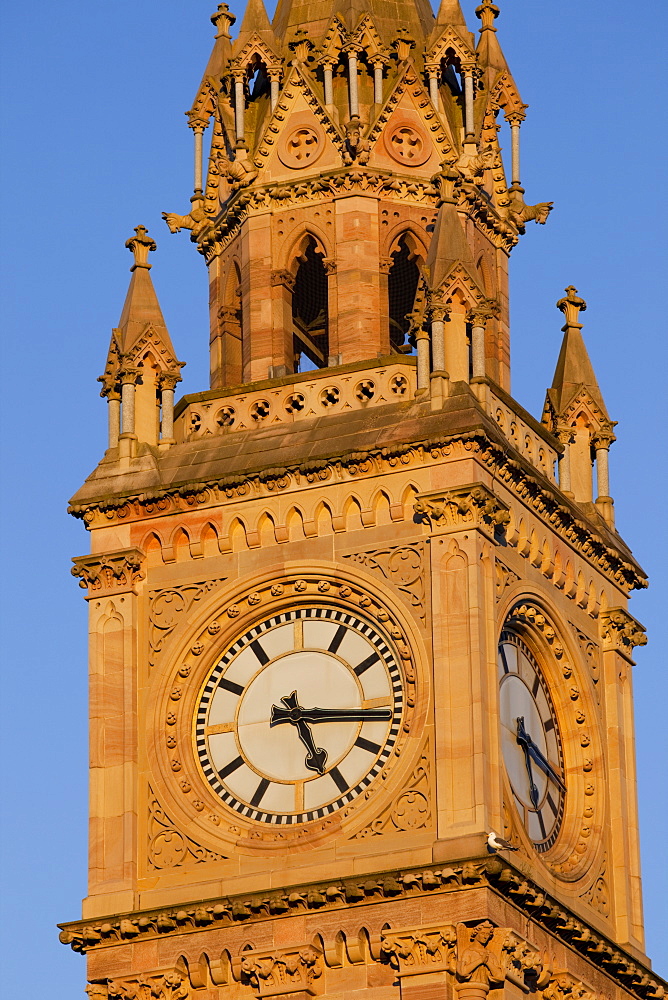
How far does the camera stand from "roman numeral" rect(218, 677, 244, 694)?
47594 millimetres

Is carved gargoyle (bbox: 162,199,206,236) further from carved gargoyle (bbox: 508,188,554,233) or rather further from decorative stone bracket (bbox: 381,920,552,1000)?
decorative stone bracket (bbox: 381,920,552,1000)

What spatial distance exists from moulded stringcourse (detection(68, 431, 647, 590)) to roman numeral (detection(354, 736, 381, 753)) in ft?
10.5

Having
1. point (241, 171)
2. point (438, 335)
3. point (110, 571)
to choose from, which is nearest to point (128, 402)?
point (110, 571)

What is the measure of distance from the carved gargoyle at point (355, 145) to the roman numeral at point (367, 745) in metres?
7.99

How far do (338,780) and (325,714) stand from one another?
825mm

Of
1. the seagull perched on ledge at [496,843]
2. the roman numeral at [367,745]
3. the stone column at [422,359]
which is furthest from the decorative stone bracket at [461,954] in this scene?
the stone column at [422,359]

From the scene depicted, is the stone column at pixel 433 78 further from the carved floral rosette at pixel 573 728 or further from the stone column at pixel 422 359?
the carved floral rosette at pixel 573 728

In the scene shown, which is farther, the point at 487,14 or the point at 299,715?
the point at 487,14

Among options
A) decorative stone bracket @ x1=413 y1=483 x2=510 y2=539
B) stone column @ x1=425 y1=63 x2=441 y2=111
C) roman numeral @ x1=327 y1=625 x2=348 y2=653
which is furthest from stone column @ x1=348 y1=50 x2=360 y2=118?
roman numeral @ x1=327 y1=625 x2=348 y2=653

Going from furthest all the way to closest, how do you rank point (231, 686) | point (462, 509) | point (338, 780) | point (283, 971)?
1. point (231, 686)
2. point (462, 509)
3. point (338, 780)
4. point (283, 971)

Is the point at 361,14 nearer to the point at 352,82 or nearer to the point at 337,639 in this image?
the point at 352,82

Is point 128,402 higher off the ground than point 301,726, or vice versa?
point 128,402

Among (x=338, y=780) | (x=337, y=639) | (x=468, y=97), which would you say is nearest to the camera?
(x=338, y=780)

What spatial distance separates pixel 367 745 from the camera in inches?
1837
